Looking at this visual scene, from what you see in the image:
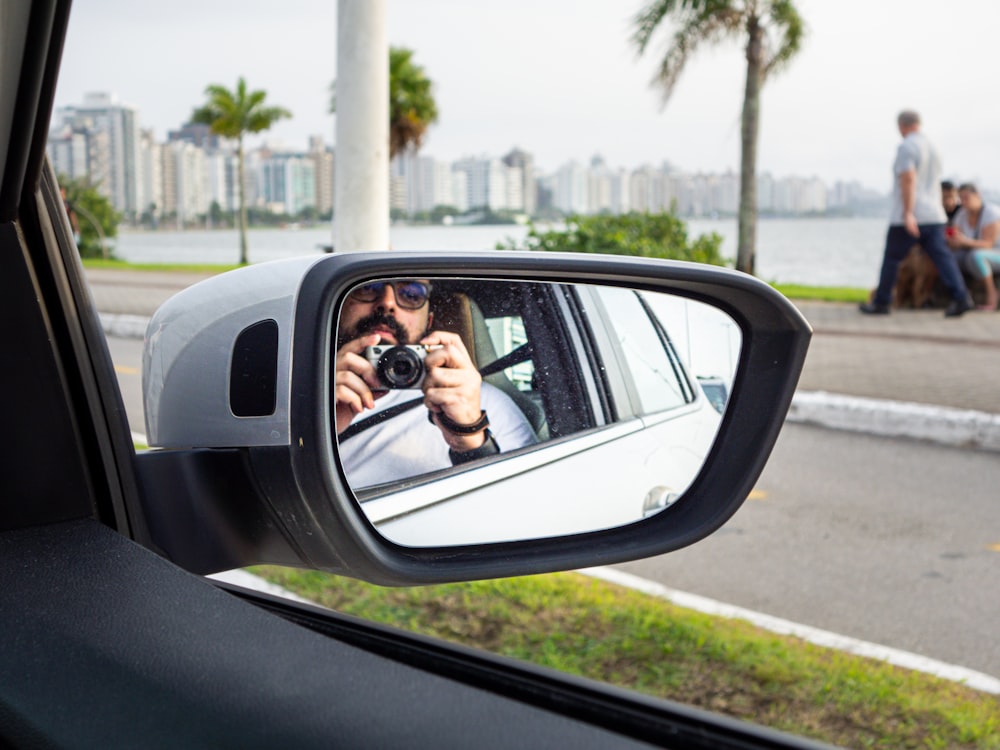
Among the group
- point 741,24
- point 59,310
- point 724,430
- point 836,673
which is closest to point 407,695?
point 724,430

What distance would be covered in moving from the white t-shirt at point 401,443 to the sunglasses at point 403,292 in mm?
88

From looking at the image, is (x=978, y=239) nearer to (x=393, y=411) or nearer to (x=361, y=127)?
(x=361, y=127)

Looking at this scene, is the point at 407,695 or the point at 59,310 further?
the point at 59,310

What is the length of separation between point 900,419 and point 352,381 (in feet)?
20.8

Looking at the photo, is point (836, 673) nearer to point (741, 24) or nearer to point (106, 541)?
point (106, 541)

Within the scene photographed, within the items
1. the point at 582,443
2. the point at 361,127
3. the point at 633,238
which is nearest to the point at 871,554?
the point at 361,127

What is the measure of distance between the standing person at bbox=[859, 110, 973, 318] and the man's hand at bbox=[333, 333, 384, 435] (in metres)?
11.2

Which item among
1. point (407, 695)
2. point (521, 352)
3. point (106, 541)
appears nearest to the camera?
point (407, 695)

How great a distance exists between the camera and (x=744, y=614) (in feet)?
12.3

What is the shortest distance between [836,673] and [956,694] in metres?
0.31

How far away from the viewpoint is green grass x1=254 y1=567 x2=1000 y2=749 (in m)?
2.74

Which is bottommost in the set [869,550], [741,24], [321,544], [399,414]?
[869,550]

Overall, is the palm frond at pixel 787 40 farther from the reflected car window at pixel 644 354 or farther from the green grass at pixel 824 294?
the reflected car window at pixel 644 354

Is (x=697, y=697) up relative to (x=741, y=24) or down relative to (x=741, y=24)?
down
